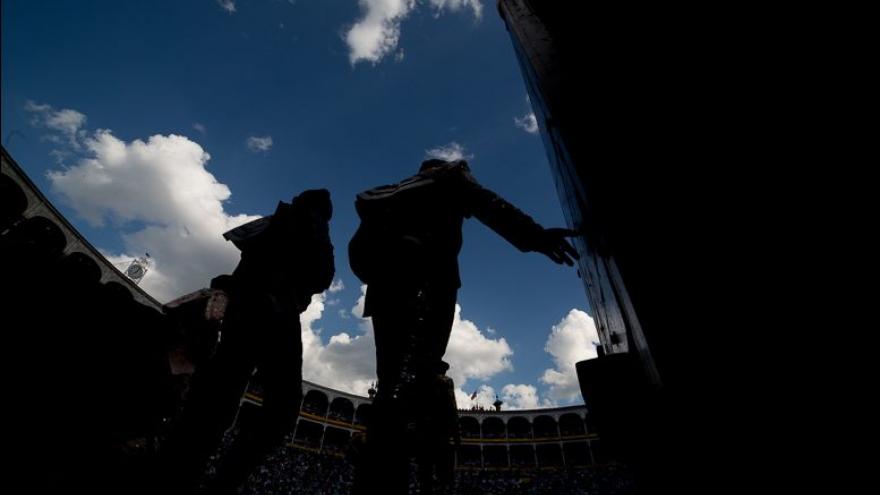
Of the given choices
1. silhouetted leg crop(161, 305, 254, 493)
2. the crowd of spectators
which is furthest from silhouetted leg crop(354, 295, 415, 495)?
the crowd of spectators

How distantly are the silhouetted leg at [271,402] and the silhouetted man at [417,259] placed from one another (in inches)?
24.3

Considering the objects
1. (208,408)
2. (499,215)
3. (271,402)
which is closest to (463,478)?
(271,402)

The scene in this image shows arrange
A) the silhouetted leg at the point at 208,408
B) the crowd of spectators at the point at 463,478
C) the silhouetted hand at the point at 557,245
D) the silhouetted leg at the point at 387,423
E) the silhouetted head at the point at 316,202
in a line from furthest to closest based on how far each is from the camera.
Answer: the crowd of spectators at the point at 463,478
the silhouetted head at the point at 316,202
the silhouetted hand at the point at 557,245
the silhouetted leg at the point at 208,408
the silhouetted leg at the point at 387,423

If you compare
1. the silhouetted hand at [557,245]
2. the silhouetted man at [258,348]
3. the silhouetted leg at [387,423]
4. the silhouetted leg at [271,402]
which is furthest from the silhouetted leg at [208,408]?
the silhouetted hand at [557,245]

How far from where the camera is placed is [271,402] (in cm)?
251

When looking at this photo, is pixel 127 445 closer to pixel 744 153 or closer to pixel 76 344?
pixel 76 344

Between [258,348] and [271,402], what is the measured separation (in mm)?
402

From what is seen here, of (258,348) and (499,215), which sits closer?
(258,348)

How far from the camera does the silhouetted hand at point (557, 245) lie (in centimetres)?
271

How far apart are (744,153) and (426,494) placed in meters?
3.70

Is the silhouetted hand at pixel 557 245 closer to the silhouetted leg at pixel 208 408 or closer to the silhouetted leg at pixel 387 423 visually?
the silhouetted leg at pixel 387 423

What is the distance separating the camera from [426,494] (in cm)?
336

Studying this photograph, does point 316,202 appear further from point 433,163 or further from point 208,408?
point 208,408

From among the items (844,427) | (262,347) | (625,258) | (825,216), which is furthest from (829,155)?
(262,347)
